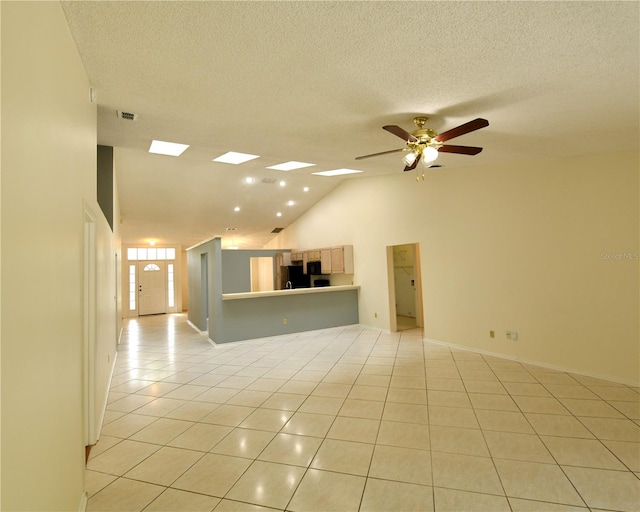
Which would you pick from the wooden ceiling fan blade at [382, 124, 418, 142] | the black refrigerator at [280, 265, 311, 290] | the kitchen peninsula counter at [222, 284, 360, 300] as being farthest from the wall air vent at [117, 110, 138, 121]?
the black refrigerator at [280, 265, 311, 290]

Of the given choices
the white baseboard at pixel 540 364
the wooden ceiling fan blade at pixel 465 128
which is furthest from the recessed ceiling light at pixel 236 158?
the white baseboard at pixel 540 364

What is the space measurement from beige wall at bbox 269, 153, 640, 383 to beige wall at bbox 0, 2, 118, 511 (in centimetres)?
511

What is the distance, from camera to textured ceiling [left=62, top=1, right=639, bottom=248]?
163 centimetres

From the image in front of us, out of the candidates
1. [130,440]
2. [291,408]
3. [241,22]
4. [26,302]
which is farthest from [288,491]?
[241,22]

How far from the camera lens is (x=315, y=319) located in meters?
7.33

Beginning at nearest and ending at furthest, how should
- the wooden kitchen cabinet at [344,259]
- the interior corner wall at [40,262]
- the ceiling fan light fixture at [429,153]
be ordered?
the interior corner wall at [40,262] < the ceiling fan light fixture at [429,153] < the wooden kitchen cabinet at [344,259]

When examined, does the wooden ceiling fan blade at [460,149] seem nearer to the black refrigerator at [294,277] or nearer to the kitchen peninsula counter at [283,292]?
the kitchen peninsula counter at [283,292]

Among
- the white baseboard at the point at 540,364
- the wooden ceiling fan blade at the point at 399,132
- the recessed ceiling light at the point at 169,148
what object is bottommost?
the white baseboard at the point at 540,364

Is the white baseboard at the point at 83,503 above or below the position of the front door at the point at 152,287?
below

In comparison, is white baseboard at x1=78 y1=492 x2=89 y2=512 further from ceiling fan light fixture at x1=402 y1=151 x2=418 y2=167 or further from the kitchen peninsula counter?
the kitchen peninsula counter

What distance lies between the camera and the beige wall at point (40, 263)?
3.14ft

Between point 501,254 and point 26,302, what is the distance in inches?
210

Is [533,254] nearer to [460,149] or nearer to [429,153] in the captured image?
[460,149]

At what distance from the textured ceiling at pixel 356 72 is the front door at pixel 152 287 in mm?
8372
